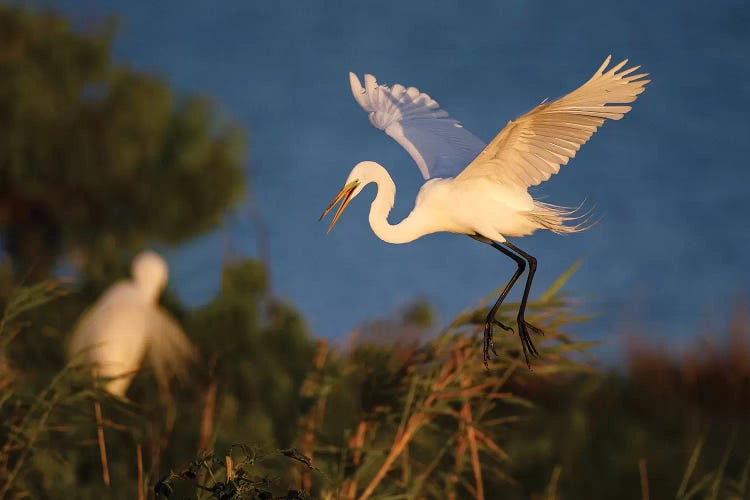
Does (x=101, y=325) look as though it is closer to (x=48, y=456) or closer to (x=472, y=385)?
(x=48, y=456)

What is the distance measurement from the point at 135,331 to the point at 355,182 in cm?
519

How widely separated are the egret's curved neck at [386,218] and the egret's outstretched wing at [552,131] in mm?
135

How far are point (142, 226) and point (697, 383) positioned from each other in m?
7.35

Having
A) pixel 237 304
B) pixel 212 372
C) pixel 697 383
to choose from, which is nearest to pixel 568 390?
pixel 697 383

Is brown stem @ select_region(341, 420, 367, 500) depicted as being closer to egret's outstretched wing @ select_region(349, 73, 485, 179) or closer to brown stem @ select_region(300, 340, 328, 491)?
brown stem @ select_region(300, 340, 328, 491)

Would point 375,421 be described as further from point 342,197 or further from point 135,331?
point 135,331

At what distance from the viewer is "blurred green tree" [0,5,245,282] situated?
11422 millimetres

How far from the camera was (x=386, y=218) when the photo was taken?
6.21 ft

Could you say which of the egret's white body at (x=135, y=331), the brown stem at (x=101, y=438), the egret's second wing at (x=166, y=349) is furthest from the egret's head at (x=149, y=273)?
the brown stem at (x=101, y=438)

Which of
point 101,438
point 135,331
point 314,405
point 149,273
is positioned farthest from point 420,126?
point 149,273

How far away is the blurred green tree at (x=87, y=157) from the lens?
Answer: 11.4 m

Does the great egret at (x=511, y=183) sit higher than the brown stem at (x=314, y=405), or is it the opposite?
the great egret at (x=511, y=183)

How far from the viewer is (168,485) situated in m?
1.66

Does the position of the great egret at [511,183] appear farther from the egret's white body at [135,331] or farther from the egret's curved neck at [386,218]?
the egret's white body at [135,331]
